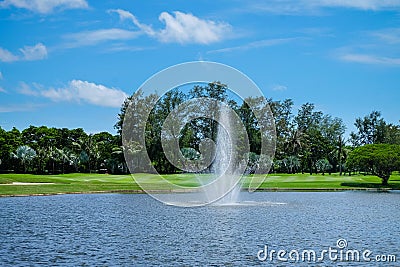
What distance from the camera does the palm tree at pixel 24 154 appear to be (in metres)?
94.3

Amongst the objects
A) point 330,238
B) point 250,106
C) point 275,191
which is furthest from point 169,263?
point 250,106

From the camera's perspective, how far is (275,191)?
183ft

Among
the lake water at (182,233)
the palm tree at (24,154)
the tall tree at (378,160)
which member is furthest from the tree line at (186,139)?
the lake water at (182,233)

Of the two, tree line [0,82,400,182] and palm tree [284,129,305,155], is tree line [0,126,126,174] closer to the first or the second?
tree line [0,82,400,182]

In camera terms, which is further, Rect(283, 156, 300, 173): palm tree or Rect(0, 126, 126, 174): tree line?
Rect(283, 156, 300, 173): palm tree

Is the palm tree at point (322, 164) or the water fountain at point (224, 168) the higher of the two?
the palm tree at point (322, 164)

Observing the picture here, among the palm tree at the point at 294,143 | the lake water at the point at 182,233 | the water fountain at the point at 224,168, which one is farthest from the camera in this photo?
the palm tree at the point at 294,143

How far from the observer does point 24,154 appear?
94375 millimetres

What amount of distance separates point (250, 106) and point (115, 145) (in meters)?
26.3

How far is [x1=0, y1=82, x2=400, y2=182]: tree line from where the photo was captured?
3319 inches

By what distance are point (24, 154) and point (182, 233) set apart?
76.6 m

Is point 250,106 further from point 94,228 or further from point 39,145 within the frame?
point 94,228

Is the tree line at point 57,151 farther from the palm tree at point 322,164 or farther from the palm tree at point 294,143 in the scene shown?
the palm tree at point 322,164

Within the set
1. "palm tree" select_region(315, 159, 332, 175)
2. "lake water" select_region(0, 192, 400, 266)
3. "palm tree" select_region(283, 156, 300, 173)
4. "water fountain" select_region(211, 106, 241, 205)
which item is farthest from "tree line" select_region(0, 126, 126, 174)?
"lake water" select_region(0, 192, 400, 266)
